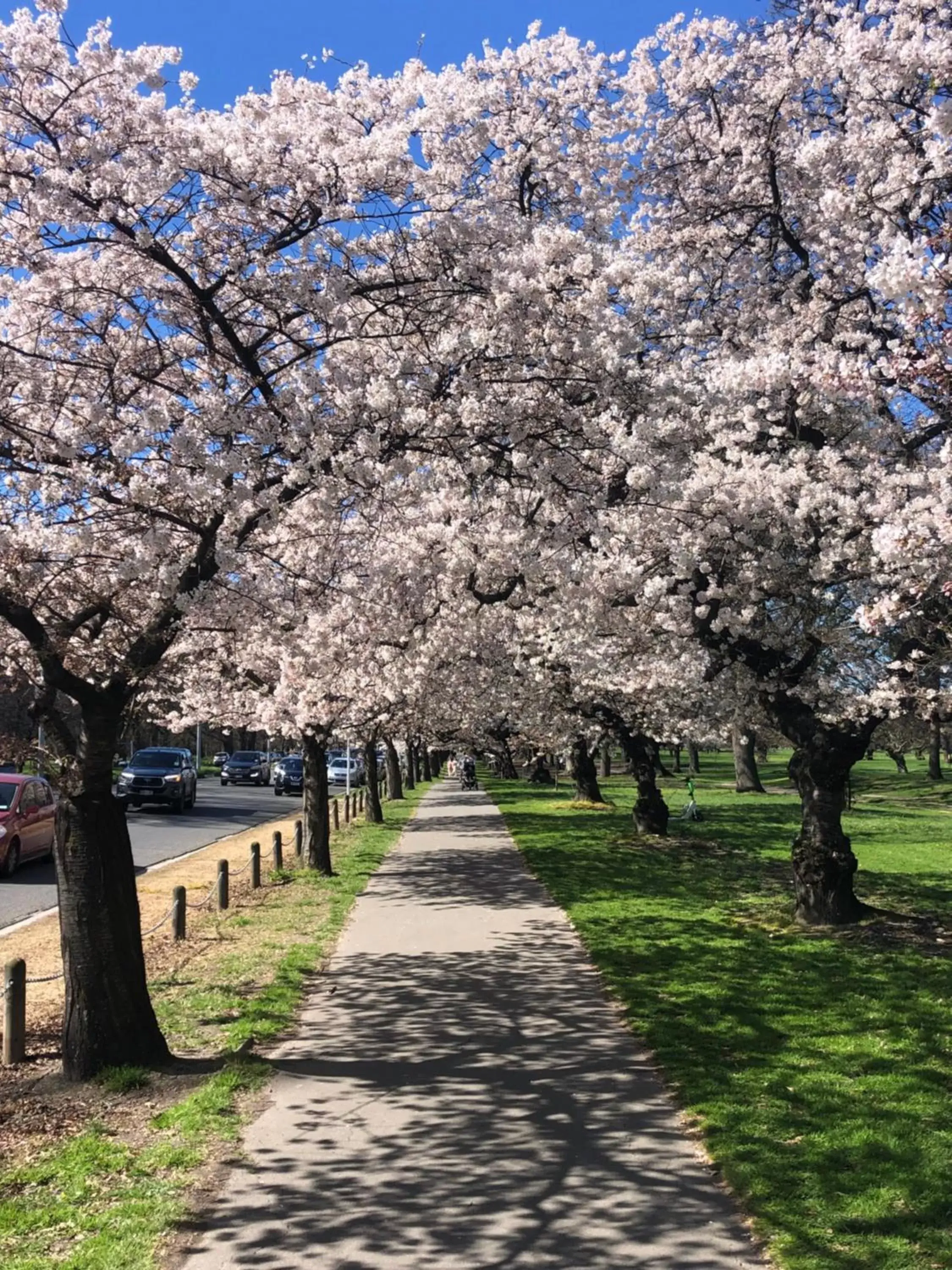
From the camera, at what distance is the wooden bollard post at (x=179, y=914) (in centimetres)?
1102

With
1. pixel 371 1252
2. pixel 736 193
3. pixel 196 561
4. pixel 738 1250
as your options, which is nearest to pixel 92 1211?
pixel 371 1252

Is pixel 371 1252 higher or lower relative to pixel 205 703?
lower

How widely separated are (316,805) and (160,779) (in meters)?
14.6

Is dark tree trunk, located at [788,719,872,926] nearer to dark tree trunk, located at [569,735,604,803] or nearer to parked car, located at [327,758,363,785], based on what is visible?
dark tree trunk, located at [569,735,604,803]

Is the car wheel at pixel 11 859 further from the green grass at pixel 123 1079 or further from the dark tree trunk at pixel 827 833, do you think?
the dark tree trunk at pixel 827 833

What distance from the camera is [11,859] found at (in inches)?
632

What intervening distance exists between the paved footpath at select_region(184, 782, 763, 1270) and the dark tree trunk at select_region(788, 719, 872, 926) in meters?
3.50

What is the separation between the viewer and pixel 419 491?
9.80 metres

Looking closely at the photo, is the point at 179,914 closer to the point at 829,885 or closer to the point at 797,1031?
the point at 797,1031

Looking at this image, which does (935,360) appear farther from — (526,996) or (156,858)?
(156,858)

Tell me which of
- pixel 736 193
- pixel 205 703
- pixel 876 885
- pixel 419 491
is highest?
pixel 736 193

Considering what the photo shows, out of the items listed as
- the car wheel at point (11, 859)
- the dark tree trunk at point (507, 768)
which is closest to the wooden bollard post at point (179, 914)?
the car wheel at point (11, 859)

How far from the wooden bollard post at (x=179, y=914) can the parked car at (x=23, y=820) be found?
5213 mm

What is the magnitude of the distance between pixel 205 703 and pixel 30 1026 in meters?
10.6
